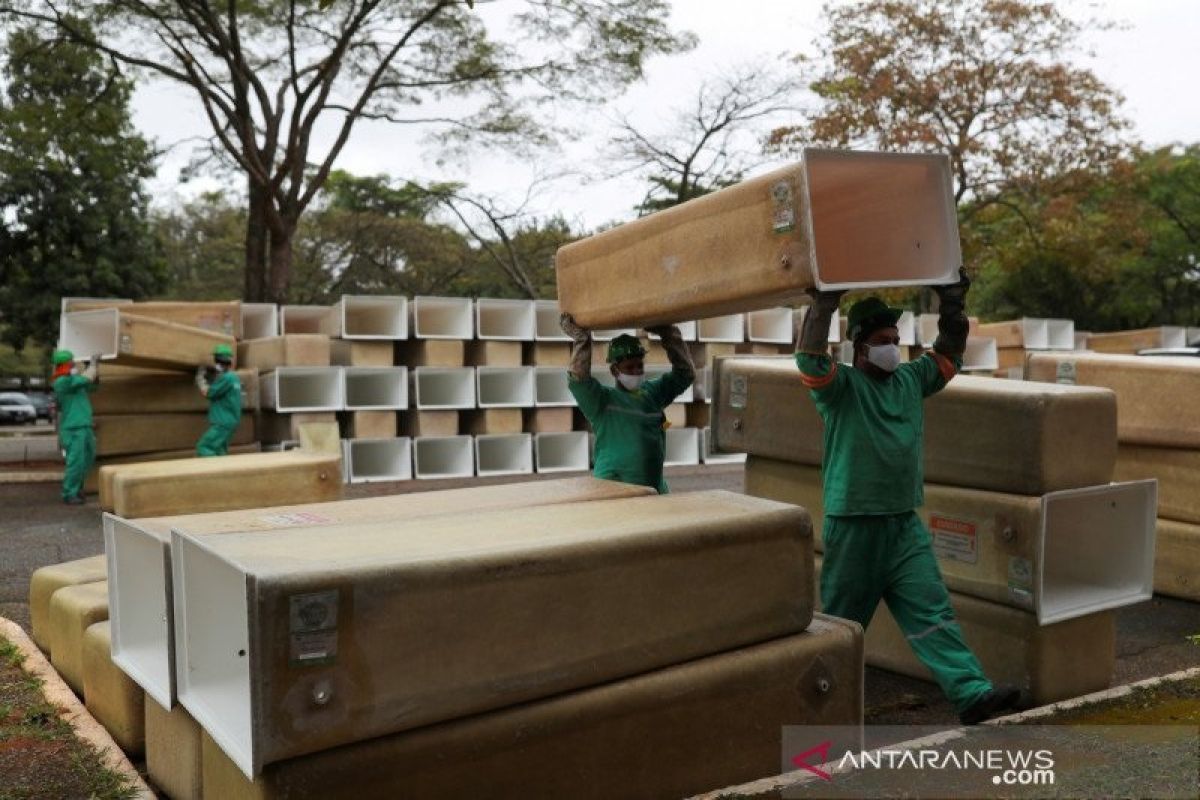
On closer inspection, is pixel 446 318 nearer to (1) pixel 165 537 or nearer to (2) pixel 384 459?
(2) pixel 384 459

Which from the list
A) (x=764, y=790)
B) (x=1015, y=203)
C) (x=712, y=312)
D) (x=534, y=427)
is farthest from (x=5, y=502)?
(x=1015, y=203)

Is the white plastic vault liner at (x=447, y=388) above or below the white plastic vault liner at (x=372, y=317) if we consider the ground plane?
below

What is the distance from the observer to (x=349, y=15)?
17609mm

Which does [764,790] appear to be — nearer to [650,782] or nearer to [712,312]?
[650,782]

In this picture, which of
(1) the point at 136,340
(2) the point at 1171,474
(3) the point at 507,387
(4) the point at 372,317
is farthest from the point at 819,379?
(3) the point at 507,387

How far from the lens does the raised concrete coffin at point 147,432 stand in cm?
1229

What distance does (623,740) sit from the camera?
339cm

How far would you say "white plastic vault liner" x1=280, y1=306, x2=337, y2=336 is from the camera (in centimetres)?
1472

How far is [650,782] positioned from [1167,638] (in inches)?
151

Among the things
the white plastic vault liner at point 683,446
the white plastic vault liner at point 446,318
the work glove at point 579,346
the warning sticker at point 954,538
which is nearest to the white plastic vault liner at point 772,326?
the white plastic vault liner at point 683,446

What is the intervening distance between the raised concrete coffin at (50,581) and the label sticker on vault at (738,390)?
329cm

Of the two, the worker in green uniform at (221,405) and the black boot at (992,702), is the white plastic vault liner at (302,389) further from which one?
the black boot at (992,702)

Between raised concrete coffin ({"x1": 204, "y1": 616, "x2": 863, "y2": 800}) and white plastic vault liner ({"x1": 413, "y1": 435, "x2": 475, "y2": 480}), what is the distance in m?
10.5

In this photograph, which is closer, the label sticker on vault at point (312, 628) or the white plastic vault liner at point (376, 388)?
the label sticker on vault at point (312, 628)
